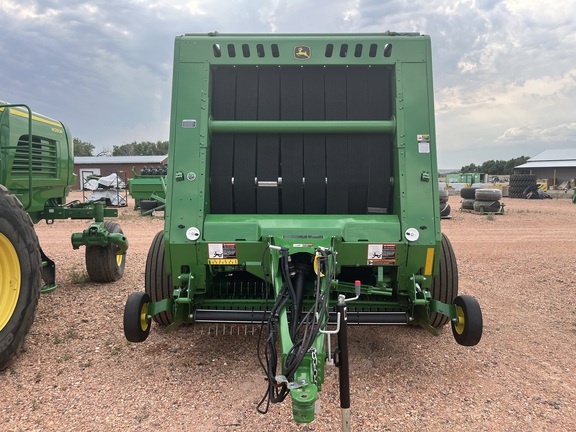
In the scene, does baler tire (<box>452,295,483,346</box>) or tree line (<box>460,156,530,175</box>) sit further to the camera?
tree line (<box>460,156,530,175</box>)

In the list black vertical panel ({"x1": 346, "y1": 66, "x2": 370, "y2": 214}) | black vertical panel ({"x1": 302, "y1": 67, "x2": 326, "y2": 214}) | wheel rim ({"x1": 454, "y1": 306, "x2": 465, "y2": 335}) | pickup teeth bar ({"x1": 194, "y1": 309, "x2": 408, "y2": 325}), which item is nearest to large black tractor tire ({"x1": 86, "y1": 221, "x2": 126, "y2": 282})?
pickup teeth bar ({"x1": 194, "y1": 309, "x2": 408, "y2": 325})

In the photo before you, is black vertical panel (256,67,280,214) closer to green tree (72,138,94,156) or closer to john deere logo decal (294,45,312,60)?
john deere logo decal (294,45,312,60)

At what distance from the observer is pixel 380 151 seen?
387 centimetres

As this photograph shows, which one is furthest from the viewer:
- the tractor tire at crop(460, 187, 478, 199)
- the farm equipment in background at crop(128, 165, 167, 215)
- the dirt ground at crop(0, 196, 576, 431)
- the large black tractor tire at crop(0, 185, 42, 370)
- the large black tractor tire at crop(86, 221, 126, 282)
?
the tractor tire at crop(460, 187, 478, 199)

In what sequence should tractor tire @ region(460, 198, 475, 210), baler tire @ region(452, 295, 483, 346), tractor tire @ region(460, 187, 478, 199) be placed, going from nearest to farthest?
baler tire @ region(452, 295, 483, 346), tractor tire @ region(460, 198, 475, 210), tractor tire @ region(460, 187, 478, 199)

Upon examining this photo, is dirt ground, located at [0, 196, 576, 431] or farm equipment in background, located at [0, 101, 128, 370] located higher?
farm equipment in background, located at [0, 101, 128, 370]

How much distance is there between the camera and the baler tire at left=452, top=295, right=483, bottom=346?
3.16 metres

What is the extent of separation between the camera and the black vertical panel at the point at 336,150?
3.89 meters

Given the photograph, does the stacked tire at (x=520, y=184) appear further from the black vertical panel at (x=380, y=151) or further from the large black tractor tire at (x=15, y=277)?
the large black tractor tire at (x=15, y=277)

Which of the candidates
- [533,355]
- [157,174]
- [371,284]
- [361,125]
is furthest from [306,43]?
[157,174]

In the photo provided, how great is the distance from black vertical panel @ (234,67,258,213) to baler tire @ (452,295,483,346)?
186cm

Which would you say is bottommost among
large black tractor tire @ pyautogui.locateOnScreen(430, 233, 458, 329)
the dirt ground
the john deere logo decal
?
the dirt ground

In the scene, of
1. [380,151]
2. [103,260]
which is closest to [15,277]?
[103,260]

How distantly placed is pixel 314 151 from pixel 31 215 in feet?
12.7
